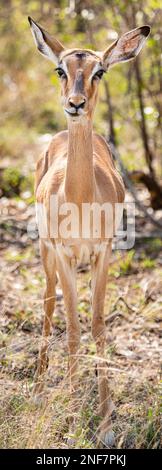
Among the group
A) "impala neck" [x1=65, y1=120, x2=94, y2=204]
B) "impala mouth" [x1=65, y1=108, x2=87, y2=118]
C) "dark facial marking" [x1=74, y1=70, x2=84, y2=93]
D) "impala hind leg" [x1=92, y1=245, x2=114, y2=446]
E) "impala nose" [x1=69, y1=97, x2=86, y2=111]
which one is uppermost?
"dark facial marking" [x1=74, y1=70, x2=84, y2=93]

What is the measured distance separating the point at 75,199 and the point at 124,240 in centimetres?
320

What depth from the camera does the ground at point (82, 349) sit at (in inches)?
188

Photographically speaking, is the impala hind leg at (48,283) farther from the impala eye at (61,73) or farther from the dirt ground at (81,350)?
the impala eye at (61,73)

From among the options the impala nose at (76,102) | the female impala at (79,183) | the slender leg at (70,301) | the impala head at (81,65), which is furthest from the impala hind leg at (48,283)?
the impala nose at (76,102)

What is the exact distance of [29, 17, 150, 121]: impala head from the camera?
190 inches

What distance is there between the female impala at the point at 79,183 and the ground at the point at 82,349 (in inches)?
4.4

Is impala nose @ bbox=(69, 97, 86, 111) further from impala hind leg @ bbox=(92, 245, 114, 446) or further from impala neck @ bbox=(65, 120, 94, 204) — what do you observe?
impala hind leg @ bbox=(92, 245, 114, 446)

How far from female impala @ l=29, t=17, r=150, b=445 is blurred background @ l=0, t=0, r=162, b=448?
6.5 inches

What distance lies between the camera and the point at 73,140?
5113 millimetres

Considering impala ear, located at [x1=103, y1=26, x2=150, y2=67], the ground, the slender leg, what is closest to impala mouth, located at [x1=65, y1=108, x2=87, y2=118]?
impala ear, located at [x1=103, y1=26, x2=150, y2=67]

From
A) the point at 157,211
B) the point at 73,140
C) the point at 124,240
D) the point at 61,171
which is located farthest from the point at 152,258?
the point at 73,140
